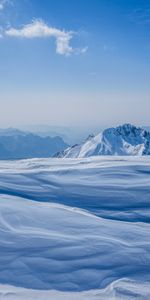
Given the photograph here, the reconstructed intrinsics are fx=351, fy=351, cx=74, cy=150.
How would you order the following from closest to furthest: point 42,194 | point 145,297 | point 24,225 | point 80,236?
point 145,297 < point 80,236 < point 24,225 < point 42,194

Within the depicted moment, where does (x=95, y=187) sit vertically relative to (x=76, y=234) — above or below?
above

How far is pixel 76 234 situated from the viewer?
401 cm

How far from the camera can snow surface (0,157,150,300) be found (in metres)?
3.08

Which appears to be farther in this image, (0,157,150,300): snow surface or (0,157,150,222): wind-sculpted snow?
(0,157,150,222): wind-sculpted snow

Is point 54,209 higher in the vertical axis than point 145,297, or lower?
higher

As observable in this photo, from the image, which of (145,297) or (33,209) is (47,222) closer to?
(33,209)

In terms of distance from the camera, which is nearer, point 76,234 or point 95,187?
point 76,234

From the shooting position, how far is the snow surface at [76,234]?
308 cm

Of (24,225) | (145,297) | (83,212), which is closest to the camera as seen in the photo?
(145,297)

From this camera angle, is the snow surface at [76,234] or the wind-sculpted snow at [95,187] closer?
the snow surface at [76,234]

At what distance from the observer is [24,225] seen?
14.0 ft

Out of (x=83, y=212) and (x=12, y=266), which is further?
(x=83, y=212)

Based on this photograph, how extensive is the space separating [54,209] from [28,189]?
3.23ft

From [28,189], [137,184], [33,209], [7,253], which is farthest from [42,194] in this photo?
[7,253]
